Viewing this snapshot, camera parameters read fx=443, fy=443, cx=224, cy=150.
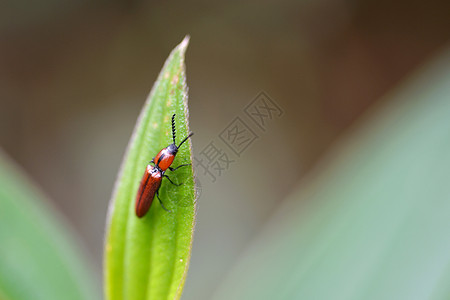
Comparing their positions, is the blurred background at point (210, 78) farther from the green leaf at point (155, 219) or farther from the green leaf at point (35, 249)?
the green leaf at point (155, 219)

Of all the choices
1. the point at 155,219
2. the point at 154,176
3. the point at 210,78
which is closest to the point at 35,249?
the point at 154,176

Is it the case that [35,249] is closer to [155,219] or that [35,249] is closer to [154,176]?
[154,176]

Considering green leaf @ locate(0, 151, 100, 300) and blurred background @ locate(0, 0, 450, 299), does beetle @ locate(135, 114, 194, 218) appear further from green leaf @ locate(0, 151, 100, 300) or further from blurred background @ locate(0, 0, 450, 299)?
blurred background @ locate(0, 0, 450, 299)

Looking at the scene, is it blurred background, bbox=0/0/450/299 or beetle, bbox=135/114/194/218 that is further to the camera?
blurred background, bbox=0/0/450/299

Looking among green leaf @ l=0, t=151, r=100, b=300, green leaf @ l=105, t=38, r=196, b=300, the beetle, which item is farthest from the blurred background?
green leaf @ l=105, t=38, r=196, b=300

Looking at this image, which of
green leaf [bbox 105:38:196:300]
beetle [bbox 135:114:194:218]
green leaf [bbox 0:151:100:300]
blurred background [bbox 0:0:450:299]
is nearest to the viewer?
green leaf [bbox 105:38:196:300]

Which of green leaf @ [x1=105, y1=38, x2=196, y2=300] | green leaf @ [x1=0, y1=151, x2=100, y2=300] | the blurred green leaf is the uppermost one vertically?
the blurred green leaf

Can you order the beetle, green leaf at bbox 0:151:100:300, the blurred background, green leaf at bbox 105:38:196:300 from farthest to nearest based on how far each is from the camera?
1. the blurred background
2. green leaf at bbox 0:151:100:300
3. the beetle
4. green leaf at bbox 105:38:196:300

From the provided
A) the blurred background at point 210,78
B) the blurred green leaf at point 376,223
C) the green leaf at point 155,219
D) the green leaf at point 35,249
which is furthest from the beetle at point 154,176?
the blurred background at point 210,78
